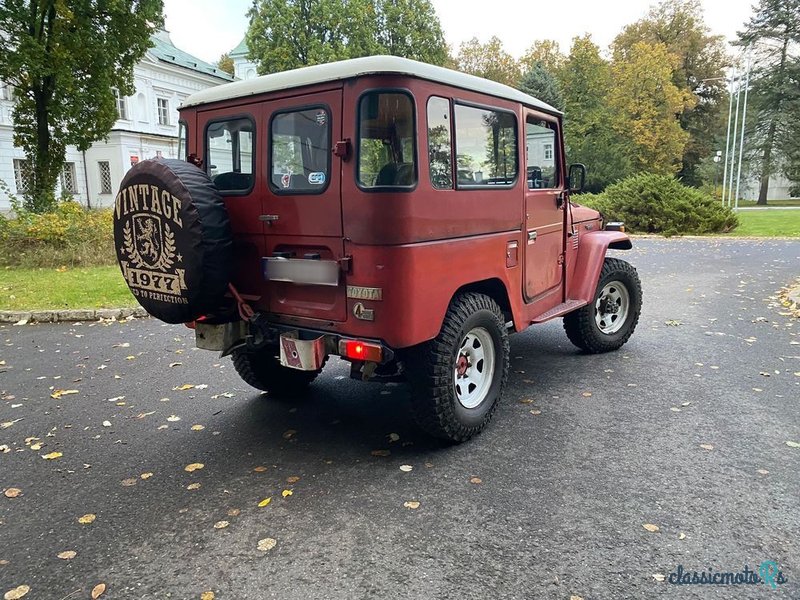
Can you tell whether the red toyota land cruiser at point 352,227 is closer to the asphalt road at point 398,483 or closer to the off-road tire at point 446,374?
the off-road tire at point 446,374

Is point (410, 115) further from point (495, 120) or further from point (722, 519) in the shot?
point (722, 519)

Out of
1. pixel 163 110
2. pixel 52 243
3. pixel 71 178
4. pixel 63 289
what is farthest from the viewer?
pixel 163 110

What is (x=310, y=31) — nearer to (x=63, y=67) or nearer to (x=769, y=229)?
(x=63, y=67)

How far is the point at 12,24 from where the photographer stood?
1616 centimetres

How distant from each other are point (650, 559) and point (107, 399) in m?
4.40

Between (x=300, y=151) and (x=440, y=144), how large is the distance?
878mm


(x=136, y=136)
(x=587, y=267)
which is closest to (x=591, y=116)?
(x=136, y=136)

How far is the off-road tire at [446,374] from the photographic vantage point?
3709 millimetres

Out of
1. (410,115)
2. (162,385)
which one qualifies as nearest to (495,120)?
(410,115)

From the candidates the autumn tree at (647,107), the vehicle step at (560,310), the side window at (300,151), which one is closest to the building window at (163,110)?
the autumn tree at (647,107)

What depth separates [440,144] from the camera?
365cm

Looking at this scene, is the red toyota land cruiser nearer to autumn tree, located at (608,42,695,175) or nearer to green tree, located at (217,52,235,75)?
autumn tree, located at (608,42,695,175)

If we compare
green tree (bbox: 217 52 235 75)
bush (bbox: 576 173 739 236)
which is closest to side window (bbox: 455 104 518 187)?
bush (bbox: 576 173 739 236)

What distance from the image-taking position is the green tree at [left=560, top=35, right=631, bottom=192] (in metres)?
38.8
